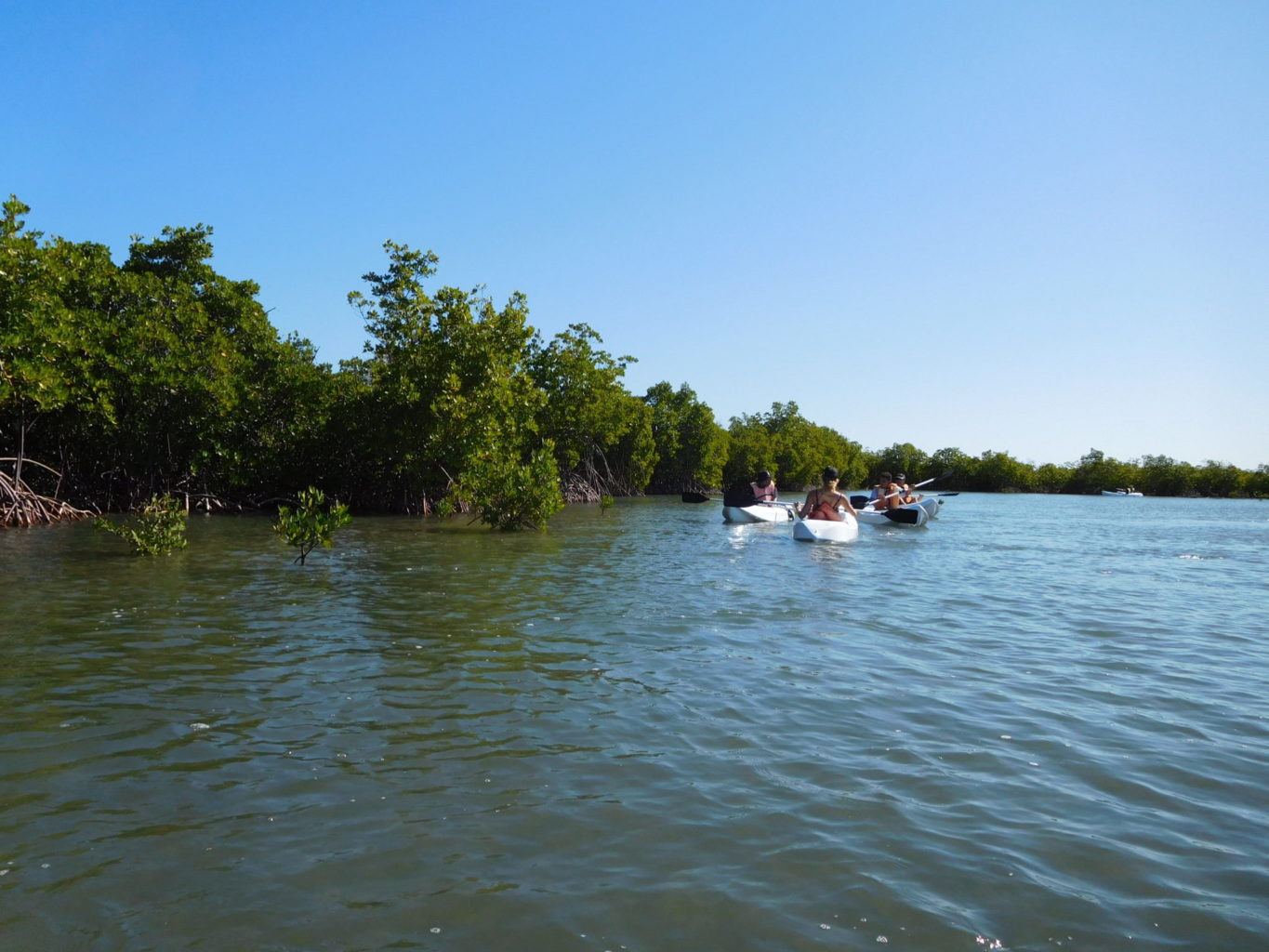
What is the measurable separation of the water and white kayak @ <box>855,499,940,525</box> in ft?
51.5

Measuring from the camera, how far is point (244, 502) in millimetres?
32406

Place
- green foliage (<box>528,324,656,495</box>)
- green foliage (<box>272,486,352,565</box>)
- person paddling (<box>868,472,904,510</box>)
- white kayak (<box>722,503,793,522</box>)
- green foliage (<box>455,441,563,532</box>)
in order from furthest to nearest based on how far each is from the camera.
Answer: green foliage (<box>528,324,656,495</box>)
person paddling (<box>868,472,904,510</box>)
white kayak (<box>722,503,793,522</box>)
green foliage (<box>455,441,563,532</box>)
green foliage (<box>272,486,352,565</box>)

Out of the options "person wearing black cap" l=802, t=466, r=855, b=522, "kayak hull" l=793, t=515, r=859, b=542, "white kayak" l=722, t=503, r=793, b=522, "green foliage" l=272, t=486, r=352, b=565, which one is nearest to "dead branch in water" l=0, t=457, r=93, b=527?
"green foliage" l=272, t=486, r=352, b=565

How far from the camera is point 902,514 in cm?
2689

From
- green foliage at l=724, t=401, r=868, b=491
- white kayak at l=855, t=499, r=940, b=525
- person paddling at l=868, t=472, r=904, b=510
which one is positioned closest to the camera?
white kayak at l=855, t=499, r=940, b=525

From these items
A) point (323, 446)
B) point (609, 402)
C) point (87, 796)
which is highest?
point (609, 402)

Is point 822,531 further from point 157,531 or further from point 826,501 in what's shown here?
point 157,531

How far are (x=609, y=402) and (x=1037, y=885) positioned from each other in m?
41.8

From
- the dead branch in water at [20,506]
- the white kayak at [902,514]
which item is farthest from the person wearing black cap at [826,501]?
the dead branch in water at [20,506]

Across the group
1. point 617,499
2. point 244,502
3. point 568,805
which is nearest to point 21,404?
point 244,502

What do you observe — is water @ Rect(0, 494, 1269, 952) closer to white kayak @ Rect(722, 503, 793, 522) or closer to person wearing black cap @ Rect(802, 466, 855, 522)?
person wearing black cap @ Rect(802, 466, 855, 522)

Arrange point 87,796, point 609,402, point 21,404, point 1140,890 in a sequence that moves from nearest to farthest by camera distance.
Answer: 1. point 1140,890
2. point 87,796
3. point 21,404
4. point 609,402

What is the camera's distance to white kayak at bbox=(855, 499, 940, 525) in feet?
88.1

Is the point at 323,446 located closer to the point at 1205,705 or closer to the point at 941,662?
the point at 941,662
